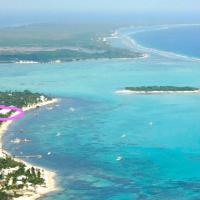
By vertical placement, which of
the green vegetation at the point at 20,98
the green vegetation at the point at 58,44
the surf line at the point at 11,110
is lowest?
the surf line at the point at 11,110

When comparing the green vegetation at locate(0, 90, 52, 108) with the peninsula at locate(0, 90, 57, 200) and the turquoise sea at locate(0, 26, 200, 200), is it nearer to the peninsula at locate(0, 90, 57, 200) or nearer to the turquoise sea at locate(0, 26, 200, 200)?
the turquoise sea at locate(0, 26, 200, 200)

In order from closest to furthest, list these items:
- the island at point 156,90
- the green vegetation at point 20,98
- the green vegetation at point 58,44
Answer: the green vegetation at point 20,98
the island at point 156,90
the green vegetation at point 58,44

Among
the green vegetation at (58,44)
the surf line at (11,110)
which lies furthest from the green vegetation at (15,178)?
the green vegetation at (58,44)

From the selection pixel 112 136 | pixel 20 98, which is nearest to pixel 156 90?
pixel 20 98

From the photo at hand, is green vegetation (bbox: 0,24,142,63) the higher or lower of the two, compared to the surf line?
higher

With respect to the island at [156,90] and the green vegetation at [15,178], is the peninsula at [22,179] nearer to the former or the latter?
the green vegetation at [15,178]

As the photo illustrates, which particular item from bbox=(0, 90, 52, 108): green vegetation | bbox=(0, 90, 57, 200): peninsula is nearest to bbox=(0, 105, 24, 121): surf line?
bbox=(0, 90, 52, 108): green vegetation

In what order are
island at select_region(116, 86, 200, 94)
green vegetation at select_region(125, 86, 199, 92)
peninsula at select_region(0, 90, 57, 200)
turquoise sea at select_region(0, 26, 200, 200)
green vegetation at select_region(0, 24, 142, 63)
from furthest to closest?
green vegetation at select_region(0, 24, 142, 63), green vegetation at select_region(125, 86, 199, 92), island at select_region(116, 86, 200, 94), turquoise sea at select_region(0, 26, 200, 200), peninsula at select_region(0, 90, 57, 200)

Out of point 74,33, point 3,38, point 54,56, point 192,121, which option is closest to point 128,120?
point 192,121
